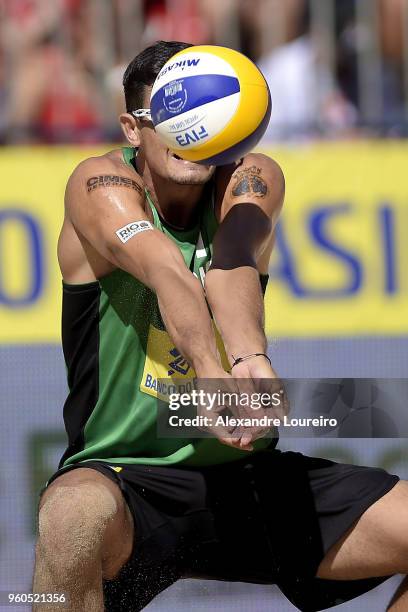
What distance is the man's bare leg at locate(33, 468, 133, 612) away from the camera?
2979 millimetres

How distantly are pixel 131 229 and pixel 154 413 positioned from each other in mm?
568

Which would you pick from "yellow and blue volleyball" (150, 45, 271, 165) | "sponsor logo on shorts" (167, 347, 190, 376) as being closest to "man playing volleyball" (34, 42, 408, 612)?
"sponsor logo on shorts" (167, 347, 190, 376)

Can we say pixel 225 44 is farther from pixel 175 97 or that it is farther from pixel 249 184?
pixel 175 97

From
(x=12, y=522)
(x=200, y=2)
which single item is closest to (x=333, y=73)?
(x=200, y=2)

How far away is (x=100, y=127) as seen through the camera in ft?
19.1

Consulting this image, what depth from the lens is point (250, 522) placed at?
341 cm

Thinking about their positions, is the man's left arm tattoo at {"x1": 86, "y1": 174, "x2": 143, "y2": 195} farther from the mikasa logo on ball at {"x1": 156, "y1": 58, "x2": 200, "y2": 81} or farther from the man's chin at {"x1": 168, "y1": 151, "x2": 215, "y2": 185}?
the mikasa logo on ball at {"x1": 156, "y1": 58, "x2": 200, "y2": 81}

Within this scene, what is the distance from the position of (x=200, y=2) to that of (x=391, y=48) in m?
1.10

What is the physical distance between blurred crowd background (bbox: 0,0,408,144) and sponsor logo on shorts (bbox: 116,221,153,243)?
2.68 m

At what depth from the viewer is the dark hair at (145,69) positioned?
11.4 feet

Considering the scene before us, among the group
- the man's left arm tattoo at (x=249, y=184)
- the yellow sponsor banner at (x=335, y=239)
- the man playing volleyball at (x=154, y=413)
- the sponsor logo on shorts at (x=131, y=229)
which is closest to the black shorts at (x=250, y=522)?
the man playing volleyball at (x=154, y=413)

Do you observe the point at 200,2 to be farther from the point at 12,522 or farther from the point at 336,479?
the point at 336,479

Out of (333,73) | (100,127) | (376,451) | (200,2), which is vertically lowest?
(376,451)

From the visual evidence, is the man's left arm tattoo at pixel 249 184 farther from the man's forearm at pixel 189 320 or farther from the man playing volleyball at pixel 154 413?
the man's forearm at pixel 189 320
